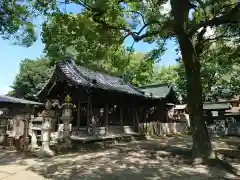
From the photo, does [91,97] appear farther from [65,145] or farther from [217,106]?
[217,106]

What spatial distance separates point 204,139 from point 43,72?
108 feet

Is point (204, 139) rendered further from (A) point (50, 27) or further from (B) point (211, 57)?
(B) point (211, 57)

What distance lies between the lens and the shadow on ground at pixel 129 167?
8.59m

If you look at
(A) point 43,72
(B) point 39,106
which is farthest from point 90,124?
(A) point 43,72

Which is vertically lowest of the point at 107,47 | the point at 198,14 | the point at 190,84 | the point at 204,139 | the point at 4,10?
the point at 204,139

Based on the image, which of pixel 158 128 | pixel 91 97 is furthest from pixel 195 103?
pixel 158 128

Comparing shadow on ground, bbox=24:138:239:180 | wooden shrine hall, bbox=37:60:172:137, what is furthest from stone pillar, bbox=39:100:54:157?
wooden shrine hall, bbox=37:60:172:137

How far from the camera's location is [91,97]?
55.7ft

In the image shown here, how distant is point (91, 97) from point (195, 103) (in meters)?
7.92

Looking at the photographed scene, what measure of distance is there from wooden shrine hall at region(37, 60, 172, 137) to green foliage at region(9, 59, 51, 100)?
63.4 ft

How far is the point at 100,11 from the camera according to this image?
1191cm

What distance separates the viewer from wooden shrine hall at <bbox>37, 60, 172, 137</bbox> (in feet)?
54.2

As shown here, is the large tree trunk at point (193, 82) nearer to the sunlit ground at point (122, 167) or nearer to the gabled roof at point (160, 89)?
the sunlit ground at point (122, 167)

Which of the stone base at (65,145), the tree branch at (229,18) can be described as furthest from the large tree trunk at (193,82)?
the stone base at (65,145)
